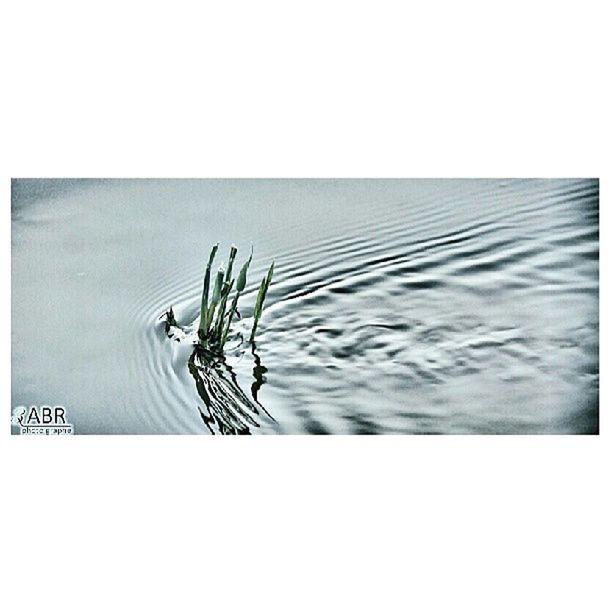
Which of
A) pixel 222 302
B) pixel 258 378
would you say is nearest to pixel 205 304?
pixel 222 302

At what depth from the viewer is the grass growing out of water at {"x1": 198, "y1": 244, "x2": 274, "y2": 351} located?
2.38 m

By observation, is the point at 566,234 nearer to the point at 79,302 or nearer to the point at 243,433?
the point at 243,433

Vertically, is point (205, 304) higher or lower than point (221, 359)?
higher

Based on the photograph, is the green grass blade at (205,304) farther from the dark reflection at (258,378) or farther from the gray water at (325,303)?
the dark reflection at (258,378)

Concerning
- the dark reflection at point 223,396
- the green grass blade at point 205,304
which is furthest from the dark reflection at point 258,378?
the green grass blade at point 205,304

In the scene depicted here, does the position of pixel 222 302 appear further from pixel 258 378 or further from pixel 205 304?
pixel 258 378

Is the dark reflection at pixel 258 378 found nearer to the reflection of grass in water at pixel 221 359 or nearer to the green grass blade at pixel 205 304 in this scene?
the reflection of grass in water at pixel 221 359

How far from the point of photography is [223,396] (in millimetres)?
2367

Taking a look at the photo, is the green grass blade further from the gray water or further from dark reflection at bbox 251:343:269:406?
dark reflection at bbox 251:343:269:406

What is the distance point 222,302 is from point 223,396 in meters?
0.22

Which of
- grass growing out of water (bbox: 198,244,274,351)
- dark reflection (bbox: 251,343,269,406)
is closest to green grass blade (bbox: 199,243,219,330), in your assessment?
grass growing out of water (bbox: 198,244,274,351)

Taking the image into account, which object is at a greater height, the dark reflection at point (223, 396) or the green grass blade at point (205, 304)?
the green grass blade at point (205, 304)

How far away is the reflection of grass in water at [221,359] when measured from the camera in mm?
2352

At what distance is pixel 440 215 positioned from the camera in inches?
93.2
